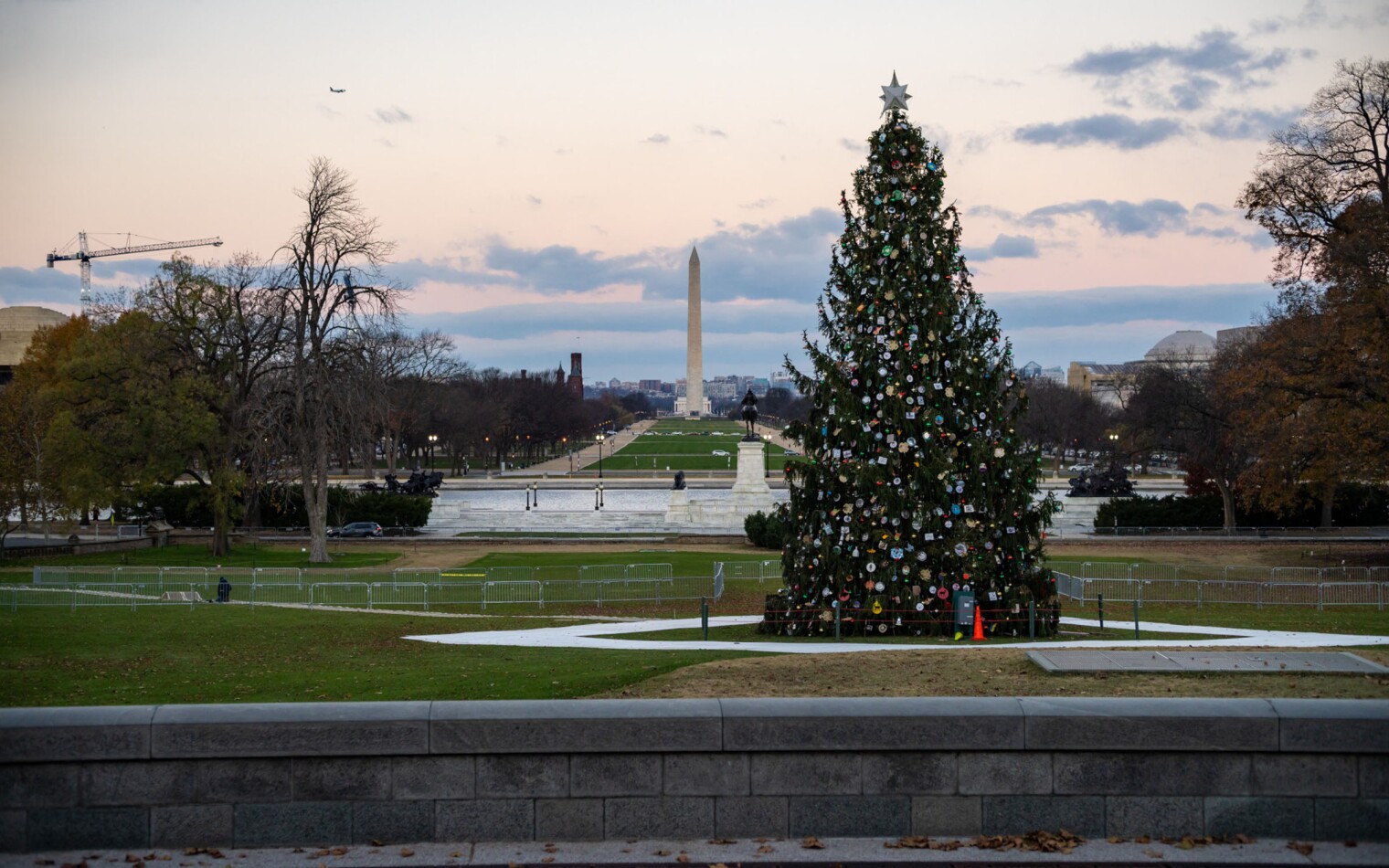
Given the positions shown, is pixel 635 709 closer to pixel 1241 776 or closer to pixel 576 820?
pixel 576 820

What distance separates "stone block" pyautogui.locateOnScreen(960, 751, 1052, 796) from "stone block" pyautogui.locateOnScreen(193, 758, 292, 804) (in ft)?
14.8

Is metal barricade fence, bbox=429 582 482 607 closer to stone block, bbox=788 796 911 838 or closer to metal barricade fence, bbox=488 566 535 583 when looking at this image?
metal barricade fence, bbox=488 566 535 583

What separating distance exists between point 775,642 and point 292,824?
13299mm

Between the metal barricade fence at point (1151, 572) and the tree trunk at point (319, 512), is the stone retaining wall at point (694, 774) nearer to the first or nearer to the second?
the metal barricade fence at point (1151, 572)

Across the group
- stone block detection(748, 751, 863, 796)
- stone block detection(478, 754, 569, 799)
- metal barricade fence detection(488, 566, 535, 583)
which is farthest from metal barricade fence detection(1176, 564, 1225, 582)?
stone block detection(478, 754, 569, 799)

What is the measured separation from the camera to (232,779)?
8273 mm

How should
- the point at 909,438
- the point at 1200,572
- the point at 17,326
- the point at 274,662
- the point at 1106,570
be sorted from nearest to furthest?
the point at 274,662
the point at 909,438
the point at 1106,570
the point at 1200,572
the point at 17,326

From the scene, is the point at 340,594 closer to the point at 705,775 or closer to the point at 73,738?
the point at 73,738

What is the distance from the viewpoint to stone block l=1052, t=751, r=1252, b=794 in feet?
27.2

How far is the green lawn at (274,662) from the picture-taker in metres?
14.6

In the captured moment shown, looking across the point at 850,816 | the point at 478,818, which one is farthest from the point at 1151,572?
the point at 478,818

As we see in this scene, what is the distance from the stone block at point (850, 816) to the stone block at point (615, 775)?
943 mm

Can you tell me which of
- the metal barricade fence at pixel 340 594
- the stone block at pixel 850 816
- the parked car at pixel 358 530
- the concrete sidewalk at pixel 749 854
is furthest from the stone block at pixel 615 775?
the parked car at pixel 358 530

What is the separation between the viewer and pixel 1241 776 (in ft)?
27.2
